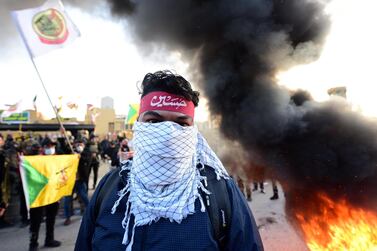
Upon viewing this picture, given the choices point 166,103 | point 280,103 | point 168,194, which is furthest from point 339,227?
point 166,103

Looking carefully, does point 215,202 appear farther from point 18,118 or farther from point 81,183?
point 18,118

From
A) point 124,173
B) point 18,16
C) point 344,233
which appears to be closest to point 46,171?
point 18,16

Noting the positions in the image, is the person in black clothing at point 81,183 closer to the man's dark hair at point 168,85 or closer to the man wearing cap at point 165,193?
the man wearing cap at point 165,193

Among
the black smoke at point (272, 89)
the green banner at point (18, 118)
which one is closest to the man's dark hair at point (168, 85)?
the black smoke at point (272, 89)

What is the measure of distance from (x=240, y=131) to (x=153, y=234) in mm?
3737

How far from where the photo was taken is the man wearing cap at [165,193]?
129 centimetres

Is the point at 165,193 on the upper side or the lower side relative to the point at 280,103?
lower

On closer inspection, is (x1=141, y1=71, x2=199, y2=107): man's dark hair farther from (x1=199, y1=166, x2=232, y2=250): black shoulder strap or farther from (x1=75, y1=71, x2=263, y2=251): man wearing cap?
(x1=199, y1=166, x2=232, y2=250): black shoulder strap

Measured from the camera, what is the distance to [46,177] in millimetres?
5129

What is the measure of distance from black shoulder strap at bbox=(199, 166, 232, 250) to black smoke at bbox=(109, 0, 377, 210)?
316 cm

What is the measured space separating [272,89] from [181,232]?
147 inches

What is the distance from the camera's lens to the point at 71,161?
571cm

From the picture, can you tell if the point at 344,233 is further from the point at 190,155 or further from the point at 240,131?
the point at 190,155

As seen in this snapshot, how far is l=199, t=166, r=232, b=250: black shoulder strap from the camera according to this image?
1.31 meters
